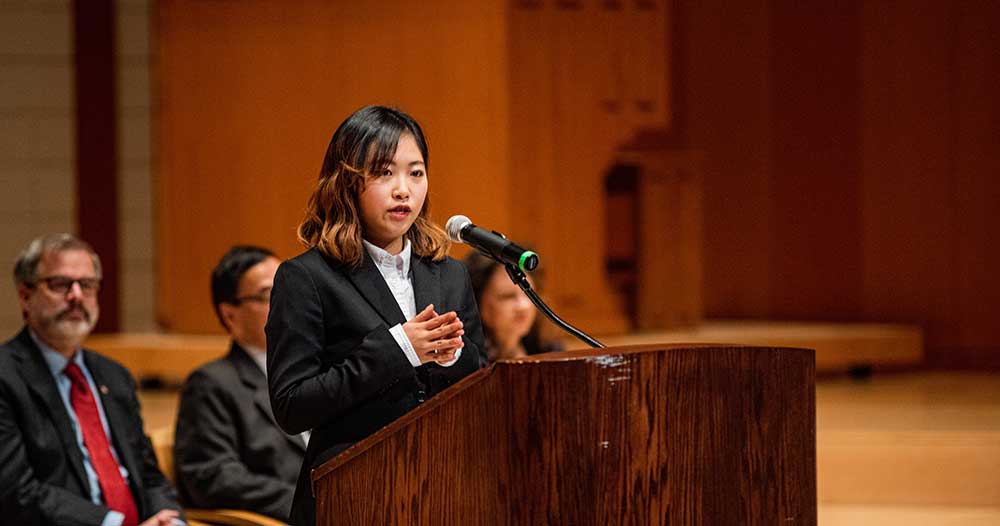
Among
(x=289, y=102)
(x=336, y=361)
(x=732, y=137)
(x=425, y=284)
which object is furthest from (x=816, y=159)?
(x=336, y=361)

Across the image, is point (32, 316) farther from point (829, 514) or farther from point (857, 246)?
point (857, 246)

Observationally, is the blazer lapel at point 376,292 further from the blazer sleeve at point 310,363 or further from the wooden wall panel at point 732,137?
the wooden wall panel at point 732,137

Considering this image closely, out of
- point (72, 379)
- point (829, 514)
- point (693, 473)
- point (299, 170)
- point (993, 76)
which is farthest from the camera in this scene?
point (993, 76)

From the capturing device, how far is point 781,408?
1.55 metres

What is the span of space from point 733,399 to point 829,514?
2.56 m

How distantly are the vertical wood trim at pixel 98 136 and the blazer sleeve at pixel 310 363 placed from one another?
15.6 ft

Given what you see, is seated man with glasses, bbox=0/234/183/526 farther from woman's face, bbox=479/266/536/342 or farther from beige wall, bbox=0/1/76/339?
beige wall, bbox=0/1/76/339

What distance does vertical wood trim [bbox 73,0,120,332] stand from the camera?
245 inches

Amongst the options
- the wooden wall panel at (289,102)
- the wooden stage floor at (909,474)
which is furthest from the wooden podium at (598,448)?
the wooden wall panel at (289,102)

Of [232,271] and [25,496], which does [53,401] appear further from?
[232,271]

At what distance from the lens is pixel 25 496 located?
8.63 ft

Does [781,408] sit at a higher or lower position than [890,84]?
lower

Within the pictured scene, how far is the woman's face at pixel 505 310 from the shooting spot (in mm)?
3285

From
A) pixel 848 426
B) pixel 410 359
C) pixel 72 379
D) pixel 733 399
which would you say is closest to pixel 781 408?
pixel 733 399
